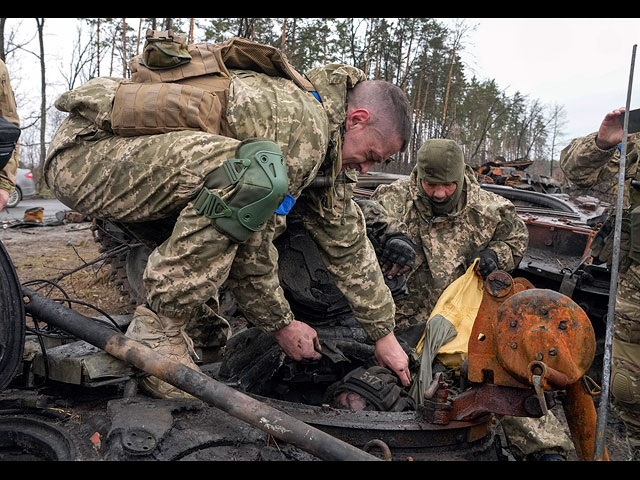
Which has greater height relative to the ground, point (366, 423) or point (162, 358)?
point (162, 358)

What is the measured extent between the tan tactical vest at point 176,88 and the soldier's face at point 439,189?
2.22 metres

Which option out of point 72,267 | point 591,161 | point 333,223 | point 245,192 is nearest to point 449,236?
point 591,161

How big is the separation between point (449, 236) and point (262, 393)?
8.13ft

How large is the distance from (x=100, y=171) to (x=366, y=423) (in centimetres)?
155

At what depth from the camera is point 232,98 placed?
8.46 feet

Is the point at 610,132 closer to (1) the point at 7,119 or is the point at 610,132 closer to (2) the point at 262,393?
(2) the point at 262,393

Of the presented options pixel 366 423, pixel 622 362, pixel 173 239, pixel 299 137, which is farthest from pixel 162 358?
pixel 622 362

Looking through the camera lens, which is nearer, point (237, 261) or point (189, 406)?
point (189, 406)

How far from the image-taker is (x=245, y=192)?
224 cm

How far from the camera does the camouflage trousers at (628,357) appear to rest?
10.6ft

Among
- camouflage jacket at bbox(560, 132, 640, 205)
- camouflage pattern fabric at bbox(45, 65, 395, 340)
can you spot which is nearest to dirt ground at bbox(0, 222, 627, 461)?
camouflage jacket at bbox(560, 132, 640, 205)

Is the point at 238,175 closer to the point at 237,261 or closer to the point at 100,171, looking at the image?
the point at 237,261

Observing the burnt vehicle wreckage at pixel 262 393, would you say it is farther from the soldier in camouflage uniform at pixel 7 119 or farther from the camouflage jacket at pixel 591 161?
the camouflage jacket at pixel 591 161
